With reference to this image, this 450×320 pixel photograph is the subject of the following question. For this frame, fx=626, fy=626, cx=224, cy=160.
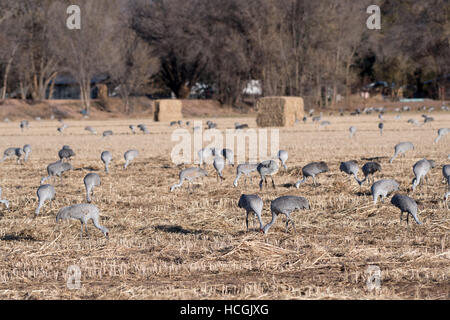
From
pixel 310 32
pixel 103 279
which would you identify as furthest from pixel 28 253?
pixel 310 32

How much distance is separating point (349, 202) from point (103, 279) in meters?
5.82

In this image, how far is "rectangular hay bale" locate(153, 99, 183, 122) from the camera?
4562cm

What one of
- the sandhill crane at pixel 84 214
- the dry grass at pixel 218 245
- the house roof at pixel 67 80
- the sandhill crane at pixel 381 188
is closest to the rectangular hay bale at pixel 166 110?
the house roof at pixel 67 80

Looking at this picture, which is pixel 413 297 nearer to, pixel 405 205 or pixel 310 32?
pixel 405 205

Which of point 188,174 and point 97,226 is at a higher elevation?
point 188,174

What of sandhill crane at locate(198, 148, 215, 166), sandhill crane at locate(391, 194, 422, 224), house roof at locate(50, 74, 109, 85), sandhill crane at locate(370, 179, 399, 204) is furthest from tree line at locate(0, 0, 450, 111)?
sandhill crane at locate(391, 194, 422, 224)

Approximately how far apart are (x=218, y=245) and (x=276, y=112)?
28478mm

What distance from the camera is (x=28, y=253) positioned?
8.33m

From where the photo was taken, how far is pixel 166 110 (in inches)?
1810

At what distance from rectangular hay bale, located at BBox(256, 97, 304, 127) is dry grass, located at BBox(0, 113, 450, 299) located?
21010mm

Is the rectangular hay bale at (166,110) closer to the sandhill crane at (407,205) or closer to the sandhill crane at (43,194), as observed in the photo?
the sandhill crane at (43,194)

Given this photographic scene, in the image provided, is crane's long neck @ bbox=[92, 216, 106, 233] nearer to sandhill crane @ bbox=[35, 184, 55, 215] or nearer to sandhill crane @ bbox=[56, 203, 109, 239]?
sandhill crane @ bbox=[56, 203, 109, 239]

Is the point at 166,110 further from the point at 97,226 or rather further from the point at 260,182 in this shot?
the point at 97,226

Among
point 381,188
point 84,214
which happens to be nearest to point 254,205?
point 84,214
